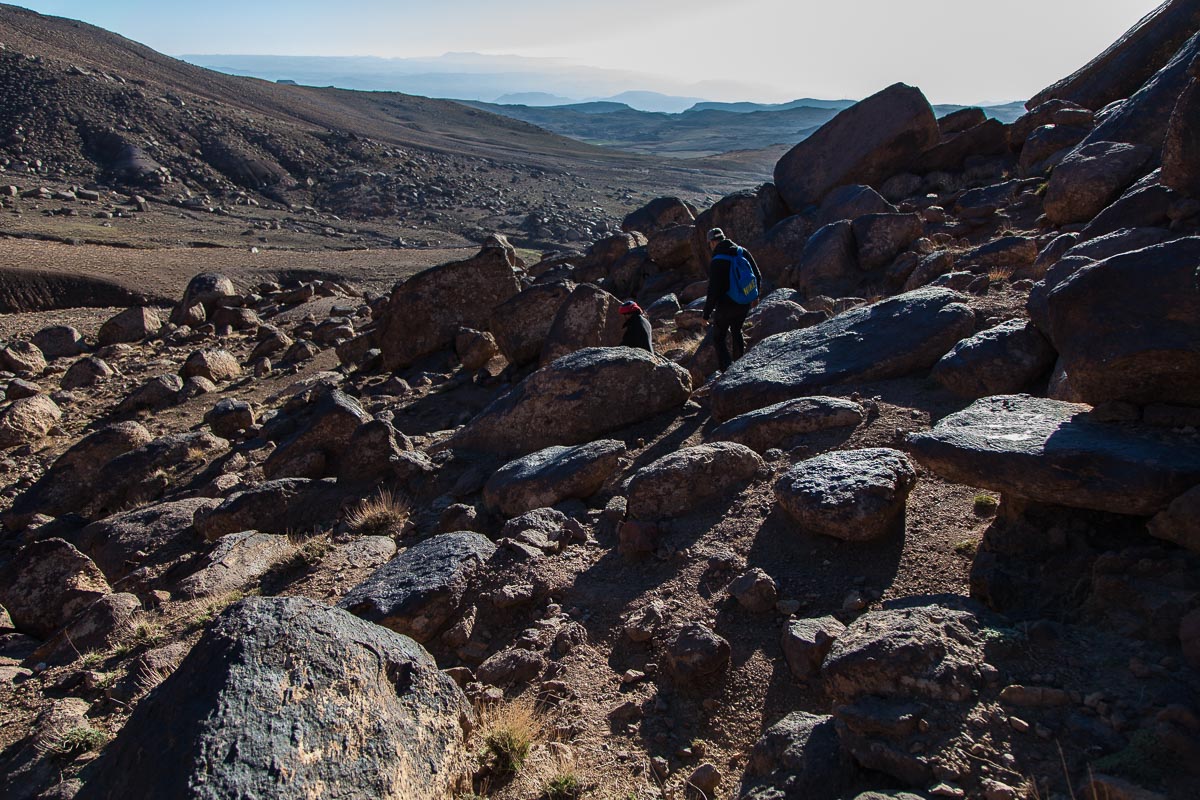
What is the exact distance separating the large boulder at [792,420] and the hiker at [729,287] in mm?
2536

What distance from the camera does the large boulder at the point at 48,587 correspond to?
783 centimetres

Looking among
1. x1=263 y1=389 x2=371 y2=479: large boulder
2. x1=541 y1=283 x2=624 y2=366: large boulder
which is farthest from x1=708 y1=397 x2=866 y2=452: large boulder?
x1=541 y1=283 x2=624 y2=366: large boulder

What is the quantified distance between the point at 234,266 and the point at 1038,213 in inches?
1002

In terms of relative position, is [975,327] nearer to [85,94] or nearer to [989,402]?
[989,402]

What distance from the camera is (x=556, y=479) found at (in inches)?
302

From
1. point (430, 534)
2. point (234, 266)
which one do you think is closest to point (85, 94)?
point (234, 266)

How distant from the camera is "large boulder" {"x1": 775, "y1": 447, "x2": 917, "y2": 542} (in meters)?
5.25

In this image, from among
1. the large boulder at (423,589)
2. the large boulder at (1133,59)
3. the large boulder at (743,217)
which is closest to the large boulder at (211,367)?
the large boulder at (743,217)

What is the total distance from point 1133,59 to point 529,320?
541 inches

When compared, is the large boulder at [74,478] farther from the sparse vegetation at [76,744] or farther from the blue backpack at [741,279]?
the blue backpack at [741,279]

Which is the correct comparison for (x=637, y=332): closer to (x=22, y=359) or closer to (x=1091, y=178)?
(x=1091, y=178)

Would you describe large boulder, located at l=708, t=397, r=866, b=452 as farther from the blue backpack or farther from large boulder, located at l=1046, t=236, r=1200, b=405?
the blue backpack

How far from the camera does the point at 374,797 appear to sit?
3.43 metres

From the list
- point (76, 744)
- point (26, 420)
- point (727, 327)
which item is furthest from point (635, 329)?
point (26, 420)
